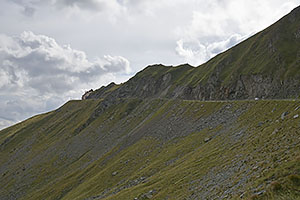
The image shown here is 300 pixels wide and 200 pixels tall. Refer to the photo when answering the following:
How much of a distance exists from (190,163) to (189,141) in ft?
50.3

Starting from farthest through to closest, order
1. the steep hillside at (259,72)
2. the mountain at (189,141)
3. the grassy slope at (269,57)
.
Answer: the grassy slope at (269,57) → the steep hillside at (259,72) → the mountain at (189,141)

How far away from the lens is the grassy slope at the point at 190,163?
2097 centimetres

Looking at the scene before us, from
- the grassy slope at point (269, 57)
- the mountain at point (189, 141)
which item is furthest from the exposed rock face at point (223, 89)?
the grassy slope at point (269, 57)

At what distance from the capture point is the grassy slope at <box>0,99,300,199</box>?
21.0 metres

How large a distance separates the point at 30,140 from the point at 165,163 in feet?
457

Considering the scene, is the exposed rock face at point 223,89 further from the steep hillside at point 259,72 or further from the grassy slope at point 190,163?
the grassy slope at point 190,163

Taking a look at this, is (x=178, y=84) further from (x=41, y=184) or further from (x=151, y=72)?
(x=41, y=184)

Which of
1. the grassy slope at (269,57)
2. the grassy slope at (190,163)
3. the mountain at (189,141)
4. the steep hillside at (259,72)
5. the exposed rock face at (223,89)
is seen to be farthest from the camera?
the grassy slope at (269,57)

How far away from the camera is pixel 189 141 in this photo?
52.8 m

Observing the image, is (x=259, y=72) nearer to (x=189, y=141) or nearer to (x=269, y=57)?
(x=269, y=57)

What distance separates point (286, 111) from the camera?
112 ft

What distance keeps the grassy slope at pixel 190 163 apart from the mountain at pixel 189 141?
0.18 m

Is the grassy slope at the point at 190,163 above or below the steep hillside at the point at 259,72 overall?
below

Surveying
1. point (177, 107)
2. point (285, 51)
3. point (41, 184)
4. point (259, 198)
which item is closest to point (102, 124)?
point (41, 184)
